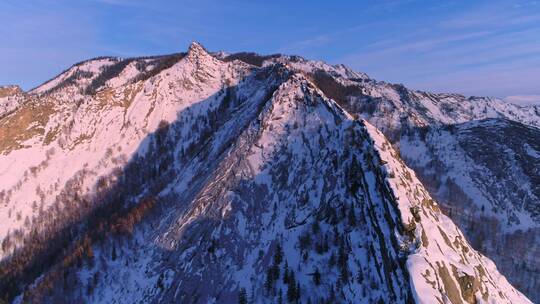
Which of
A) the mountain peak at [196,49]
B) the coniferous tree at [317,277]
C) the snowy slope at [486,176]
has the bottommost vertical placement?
the snowy slope at [486,176]

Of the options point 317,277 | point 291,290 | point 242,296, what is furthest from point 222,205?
point 317,277

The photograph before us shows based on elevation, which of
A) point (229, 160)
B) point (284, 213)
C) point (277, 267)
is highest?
point (229, 160)

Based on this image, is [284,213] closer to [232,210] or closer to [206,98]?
[232,210]

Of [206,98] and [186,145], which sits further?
[206,98]

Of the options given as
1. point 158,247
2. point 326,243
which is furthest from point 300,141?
point 158,247

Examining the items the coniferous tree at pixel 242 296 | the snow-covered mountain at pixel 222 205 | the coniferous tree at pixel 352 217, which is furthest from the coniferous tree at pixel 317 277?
the coniferous tree at pixel 242 296

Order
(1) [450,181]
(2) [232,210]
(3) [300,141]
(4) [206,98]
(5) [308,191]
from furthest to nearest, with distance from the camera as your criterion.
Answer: (4) [206,98] → (1) [450,181] → (3) [300,141] → (2) [232,210] → (5) [308,191]

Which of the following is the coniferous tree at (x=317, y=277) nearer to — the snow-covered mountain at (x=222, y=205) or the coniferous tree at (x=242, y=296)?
the snow-covered mountain at (x=222, y=205)

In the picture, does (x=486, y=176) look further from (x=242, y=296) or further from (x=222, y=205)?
(x=242, y=296)
